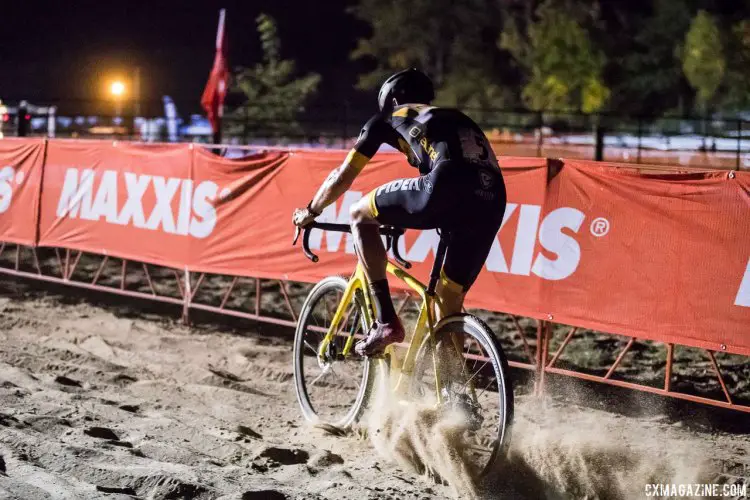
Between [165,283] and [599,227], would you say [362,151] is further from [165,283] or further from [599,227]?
[165,283]

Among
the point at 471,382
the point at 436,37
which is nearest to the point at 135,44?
the point at 436,37

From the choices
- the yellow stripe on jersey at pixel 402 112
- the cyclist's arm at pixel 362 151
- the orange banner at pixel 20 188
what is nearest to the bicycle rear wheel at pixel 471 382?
the cyclist's arm at pixel 362 151

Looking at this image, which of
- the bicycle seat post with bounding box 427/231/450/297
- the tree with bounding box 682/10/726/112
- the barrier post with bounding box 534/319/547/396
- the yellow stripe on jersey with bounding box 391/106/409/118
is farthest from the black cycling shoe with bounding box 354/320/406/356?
the tree with bounding box 682/10/726/112

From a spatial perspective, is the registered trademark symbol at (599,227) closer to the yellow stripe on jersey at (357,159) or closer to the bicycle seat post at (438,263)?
the bicycle seat post at (438,263)

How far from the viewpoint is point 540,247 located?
22.5ft

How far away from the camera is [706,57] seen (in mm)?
56188

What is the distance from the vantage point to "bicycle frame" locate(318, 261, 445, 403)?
512 cm

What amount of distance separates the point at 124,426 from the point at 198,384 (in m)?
1.45

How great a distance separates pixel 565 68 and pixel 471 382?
59.7 m

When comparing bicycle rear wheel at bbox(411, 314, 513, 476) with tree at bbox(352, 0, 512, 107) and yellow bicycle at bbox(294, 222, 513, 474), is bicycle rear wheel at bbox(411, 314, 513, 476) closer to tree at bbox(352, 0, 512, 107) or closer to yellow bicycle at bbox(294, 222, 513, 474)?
yellow bicycle at bbox(294, 222, 513, 474)

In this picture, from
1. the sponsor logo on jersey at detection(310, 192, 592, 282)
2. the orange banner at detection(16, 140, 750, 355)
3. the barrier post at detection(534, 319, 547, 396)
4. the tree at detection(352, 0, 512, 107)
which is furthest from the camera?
the tree at detection(352, 0, 512, 107)

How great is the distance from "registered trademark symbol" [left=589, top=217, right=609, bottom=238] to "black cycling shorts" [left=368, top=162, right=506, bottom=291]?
177 cm

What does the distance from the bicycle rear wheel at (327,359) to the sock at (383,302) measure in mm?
383

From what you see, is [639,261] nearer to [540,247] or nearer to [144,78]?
[540,247]
